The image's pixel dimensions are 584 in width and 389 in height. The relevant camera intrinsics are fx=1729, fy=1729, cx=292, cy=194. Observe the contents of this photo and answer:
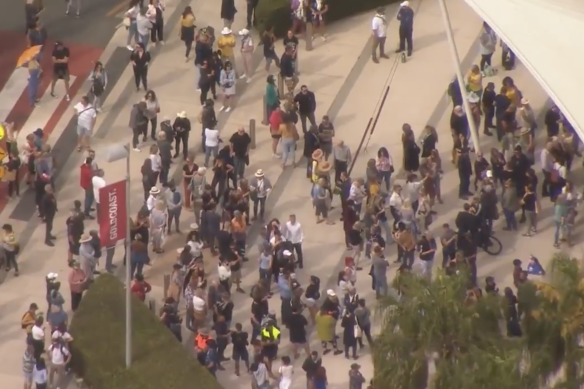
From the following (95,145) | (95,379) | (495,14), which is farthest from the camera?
(95,145)

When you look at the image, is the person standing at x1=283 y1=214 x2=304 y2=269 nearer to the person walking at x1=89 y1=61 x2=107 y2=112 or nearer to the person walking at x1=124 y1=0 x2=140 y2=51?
the person walking at x1=89 y1=61 x2=107 y2=112

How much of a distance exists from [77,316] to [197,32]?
10.1 meters

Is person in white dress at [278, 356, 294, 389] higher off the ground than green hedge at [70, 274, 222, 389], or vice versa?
green hedge at [70, 274, 222, 389]

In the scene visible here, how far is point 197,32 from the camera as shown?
40.0m

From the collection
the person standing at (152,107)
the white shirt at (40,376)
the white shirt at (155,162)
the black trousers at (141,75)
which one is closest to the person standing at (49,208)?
the white shirt at (155,162)

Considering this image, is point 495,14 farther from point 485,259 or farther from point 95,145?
point 95,145

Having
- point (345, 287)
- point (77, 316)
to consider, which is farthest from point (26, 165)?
point (345, 287)

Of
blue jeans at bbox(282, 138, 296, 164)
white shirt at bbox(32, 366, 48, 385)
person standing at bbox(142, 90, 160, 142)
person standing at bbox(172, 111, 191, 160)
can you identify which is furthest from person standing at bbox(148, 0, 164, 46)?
white shirt at bbox(32, 366, 48, 385)

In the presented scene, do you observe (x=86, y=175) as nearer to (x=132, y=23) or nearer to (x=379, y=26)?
(x=132, y=23)

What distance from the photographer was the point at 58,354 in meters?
31.0

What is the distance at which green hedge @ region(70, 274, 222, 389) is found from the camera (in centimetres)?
3086

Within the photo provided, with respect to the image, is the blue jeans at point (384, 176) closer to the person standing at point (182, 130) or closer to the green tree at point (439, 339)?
the person standing at point (182, 130)

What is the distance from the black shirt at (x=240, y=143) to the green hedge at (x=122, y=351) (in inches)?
172

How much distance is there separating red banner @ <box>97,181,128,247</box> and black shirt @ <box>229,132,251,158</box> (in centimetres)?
509
